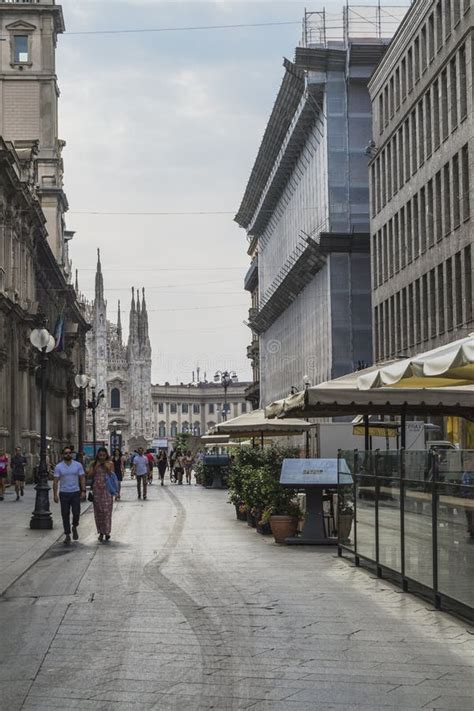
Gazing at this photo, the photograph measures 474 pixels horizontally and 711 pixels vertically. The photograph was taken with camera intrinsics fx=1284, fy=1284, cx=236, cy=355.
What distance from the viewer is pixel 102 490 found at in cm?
2264

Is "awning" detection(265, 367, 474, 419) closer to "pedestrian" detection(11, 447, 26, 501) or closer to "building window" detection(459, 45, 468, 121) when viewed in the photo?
"pedestrian" detection(11, 447, 26, 501)

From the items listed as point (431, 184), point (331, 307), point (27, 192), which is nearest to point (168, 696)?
point (431, 184)

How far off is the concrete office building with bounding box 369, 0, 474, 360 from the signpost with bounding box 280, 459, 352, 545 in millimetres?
22209

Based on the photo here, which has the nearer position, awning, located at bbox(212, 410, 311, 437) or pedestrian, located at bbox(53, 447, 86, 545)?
pedestrian, located at bbox(53, 447, 86, 545)

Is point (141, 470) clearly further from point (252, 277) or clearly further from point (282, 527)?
point (252, 277)

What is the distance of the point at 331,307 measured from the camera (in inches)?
2603

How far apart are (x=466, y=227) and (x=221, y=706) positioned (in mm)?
36057

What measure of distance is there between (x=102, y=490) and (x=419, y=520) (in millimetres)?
10292

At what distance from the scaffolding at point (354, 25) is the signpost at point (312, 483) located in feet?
165

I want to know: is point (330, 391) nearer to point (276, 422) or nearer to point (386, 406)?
point (386, 406)

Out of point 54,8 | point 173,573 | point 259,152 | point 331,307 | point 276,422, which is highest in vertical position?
point 54,8

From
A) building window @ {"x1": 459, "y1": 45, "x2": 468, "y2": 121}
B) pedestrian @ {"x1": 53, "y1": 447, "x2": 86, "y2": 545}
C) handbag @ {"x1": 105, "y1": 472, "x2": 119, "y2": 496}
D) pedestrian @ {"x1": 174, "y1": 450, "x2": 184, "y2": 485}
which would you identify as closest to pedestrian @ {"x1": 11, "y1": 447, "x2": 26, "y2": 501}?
building window @ {"x1": 459, "y1": 45, "x2": 468, "y2": 121}

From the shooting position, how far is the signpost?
20750 mm

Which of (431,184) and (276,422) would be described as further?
(431,184)
